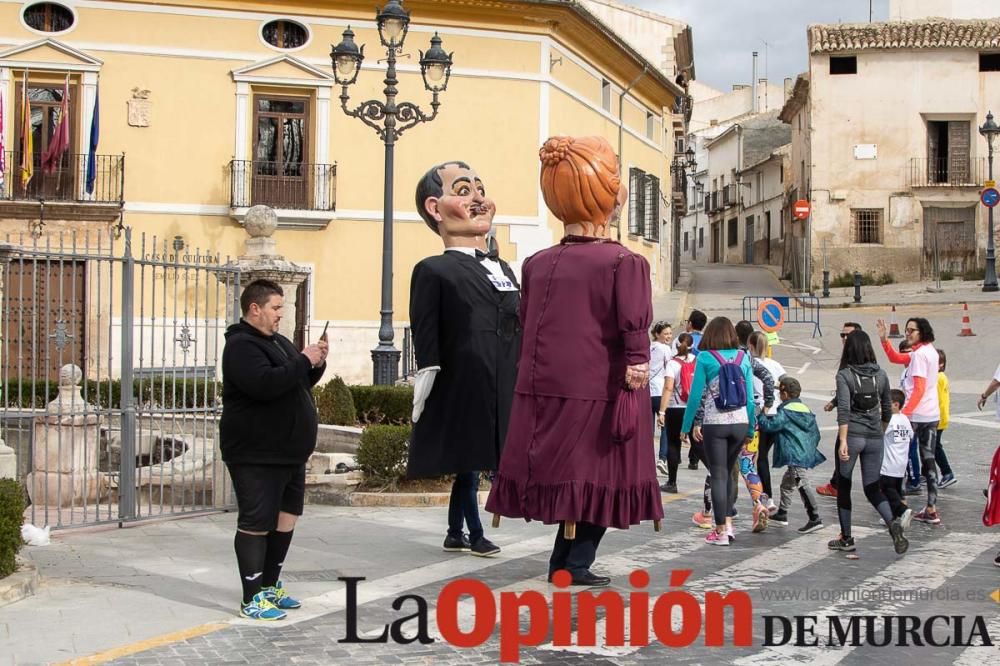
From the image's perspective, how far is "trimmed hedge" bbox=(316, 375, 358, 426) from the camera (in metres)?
13.2

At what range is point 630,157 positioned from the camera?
31297 millimetres

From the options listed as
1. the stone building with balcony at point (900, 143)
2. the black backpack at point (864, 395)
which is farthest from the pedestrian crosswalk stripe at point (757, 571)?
the stone building with balcony at point (900, 143)

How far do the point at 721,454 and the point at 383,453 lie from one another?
298 cm

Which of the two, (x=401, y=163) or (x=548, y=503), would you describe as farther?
(x=401, y=163)

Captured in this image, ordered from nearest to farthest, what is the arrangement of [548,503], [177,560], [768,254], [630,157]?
1. [548,503]
2. [177,560]
3. [630,157]
4. [768,254]

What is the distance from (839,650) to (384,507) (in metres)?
4.91

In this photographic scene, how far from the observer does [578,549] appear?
663 centimetres

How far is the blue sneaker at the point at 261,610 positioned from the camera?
19.5ft

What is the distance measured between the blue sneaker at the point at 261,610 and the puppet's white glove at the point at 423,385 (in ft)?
5.77

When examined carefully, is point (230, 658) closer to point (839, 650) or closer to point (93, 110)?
point (839, 650)

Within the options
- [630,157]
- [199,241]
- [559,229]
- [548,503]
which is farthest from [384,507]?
[630,157]

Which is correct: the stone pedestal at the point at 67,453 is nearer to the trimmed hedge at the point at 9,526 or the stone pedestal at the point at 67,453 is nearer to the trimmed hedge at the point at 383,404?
the trimmed hedge at the point at 9,526

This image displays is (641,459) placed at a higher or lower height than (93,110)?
lower

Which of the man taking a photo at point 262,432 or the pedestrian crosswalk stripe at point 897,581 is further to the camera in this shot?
the man taking a photo at point 262,432
